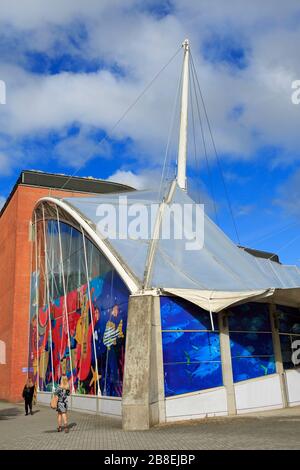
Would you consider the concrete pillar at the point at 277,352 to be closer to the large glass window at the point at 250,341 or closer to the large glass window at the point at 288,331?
the large glass window at the point at 250,341

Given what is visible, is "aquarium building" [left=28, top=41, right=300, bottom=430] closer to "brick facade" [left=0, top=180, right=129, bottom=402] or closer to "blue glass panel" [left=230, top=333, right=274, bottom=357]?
"blue glass panel" [left=230, top=333, right=274, bottom=357]

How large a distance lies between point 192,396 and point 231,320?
3.45 m

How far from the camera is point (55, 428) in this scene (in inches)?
A: 586

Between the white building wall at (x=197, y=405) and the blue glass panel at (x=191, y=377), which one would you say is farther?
the blue glass panel at (x=191, y=377)

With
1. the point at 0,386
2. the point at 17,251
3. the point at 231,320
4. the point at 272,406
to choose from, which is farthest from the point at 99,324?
the point at 0,386

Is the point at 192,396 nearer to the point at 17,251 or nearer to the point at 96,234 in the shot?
the point at 96,234

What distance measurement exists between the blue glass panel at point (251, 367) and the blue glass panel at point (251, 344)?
0.65 feet

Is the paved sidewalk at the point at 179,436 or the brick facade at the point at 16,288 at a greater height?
the brick facade at the point at 16,288

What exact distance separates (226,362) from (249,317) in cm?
240

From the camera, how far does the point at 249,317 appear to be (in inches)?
742

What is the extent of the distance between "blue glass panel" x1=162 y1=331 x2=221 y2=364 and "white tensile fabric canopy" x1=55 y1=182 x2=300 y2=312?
1.23 meters

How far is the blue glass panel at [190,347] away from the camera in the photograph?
1617cm

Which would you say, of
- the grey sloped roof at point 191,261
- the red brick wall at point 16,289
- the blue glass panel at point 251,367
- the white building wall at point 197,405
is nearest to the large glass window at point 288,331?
the blue glass panel at point 251,367

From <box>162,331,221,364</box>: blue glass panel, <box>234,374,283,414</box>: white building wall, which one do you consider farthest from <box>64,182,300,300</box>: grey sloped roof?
<box>234,374,283,414</box>: white building wall
